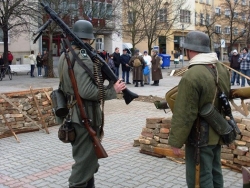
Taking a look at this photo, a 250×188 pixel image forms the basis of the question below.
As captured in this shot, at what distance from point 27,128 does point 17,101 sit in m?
0.65

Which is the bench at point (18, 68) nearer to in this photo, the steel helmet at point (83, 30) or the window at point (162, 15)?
the window at point (162, 15)

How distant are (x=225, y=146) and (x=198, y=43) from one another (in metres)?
2.42

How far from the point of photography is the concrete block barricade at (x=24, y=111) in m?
7.90

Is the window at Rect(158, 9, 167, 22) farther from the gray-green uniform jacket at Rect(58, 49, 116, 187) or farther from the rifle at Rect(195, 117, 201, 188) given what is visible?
the rifle at Rect(195, 117, 201, 188)

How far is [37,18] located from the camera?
22781mm

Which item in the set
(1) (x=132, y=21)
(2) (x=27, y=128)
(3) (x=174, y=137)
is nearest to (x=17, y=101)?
(2) (x=27, y=128)

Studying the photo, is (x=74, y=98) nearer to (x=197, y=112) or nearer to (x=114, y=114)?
(x=197, y=112)

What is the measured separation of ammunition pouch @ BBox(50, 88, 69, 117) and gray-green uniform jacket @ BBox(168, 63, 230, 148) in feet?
3.96

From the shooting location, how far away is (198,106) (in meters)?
3.38

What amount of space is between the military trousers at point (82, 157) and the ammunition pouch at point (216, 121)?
1241 mm

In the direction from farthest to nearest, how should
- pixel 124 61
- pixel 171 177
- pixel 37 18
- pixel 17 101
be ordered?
pixel 37 18 < pixel 124 61 < pixel 17 101 < pixel 171 177

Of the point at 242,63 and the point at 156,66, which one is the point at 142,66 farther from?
the point at 242,63

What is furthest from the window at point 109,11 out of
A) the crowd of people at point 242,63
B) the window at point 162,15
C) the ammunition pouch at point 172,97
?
the ammunition pouch at point 172,97

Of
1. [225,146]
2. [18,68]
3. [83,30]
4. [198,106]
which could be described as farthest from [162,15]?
[198,106]
